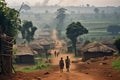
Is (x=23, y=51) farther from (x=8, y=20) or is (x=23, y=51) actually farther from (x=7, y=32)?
(x=8, y=20)

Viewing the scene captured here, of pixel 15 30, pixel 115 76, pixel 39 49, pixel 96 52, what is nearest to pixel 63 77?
pixel 115 76

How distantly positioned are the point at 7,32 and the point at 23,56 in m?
25.3

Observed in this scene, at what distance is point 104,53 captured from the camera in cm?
4834

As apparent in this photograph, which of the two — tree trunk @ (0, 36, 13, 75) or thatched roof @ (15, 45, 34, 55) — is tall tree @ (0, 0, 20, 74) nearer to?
tree trunk @ (0, 36, 13, 75)

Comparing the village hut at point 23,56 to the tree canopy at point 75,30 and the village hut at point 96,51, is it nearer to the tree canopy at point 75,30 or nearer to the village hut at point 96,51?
the village hut at point 96,51

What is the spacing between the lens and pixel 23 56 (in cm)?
5084

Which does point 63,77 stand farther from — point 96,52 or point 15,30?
point 96,52

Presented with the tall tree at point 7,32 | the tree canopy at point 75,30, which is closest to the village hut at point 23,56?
the tree canopy at point 75,30

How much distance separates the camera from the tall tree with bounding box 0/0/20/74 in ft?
74.0

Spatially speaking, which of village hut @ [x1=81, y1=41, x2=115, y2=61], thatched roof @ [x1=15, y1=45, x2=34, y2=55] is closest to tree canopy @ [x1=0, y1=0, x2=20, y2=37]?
village hut @ [x1=81, y1=41, x2=115, y2=61]

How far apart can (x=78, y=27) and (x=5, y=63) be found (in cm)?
4553

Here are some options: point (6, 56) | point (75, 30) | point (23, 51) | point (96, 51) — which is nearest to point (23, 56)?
point (23, 51)

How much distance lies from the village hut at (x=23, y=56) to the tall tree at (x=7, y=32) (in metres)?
23.7

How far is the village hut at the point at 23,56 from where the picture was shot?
166ft
